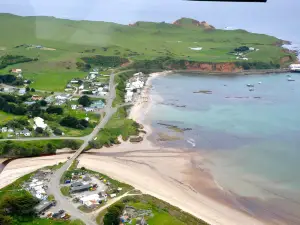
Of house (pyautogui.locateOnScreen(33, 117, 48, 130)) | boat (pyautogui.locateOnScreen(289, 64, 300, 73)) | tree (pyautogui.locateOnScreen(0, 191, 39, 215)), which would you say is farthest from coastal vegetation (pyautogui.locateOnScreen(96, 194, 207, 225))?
boat (pyautogui.locateOnScreen(289, 64, 300, 73))

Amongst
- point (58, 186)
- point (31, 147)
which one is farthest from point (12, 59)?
point (58, 186)

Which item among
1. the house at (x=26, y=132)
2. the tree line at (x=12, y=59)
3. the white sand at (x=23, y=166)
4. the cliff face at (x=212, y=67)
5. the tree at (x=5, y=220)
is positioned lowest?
the white sand at (x=23, y=166)

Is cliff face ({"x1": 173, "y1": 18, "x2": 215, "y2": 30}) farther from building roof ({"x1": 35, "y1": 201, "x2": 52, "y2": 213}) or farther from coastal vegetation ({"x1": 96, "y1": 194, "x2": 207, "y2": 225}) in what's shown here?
building roof ({"x1": 35, "y1": 201, "x2": 52, "y2": 213})

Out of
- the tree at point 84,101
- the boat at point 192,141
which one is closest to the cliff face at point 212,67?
the tree at point 84,101

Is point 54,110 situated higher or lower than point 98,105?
lower

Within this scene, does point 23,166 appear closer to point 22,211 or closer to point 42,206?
point 42,206

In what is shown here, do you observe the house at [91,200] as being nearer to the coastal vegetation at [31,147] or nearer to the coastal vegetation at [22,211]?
the coastal vegetation at [22,211]
